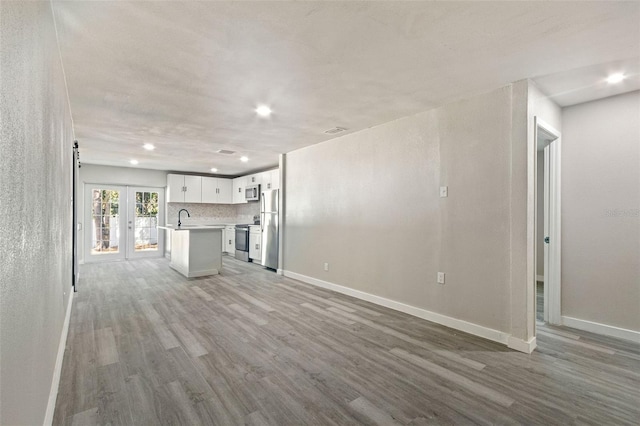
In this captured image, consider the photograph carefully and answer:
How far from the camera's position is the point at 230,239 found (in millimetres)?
8539

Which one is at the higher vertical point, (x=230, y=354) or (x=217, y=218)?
(x=217, y=218)

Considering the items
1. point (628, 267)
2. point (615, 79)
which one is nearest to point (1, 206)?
point (615, 79)

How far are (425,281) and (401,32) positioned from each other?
2580 mm

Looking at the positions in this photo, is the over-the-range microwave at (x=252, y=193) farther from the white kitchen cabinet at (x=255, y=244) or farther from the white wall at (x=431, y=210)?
the white wall at (x=431, y=210)

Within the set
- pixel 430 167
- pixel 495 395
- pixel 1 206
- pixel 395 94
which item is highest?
pixel 395 94

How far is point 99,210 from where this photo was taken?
7.25 metres

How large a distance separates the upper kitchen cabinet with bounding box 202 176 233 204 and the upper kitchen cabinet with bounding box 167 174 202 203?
0.50 feet

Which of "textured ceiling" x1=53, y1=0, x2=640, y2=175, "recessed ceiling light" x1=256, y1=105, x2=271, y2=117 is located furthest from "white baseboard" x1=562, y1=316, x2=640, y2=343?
"recessed ceiling light" x1=256, y1=105, x2=271, y2=117

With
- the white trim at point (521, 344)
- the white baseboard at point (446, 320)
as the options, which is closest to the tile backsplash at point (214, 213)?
the white baseboard at point (446, 320)

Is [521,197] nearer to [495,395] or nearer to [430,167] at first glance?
[430,167]

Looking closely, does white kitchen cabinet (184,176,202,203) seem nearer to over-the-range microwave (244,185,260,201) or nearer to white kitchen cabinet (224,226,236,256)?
white kitchen cabinet (224,226,236,256)

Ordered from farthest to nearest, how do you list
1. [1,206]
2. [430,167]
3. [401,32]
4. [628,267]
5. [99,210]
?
[99,210] → [430,167] → [628,267] → [401,32] → [1,206]

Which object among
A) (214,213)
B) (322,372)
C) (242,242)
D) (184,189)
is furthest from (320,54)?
(214,213)

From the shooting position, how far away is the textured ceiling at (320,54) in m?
1.82
